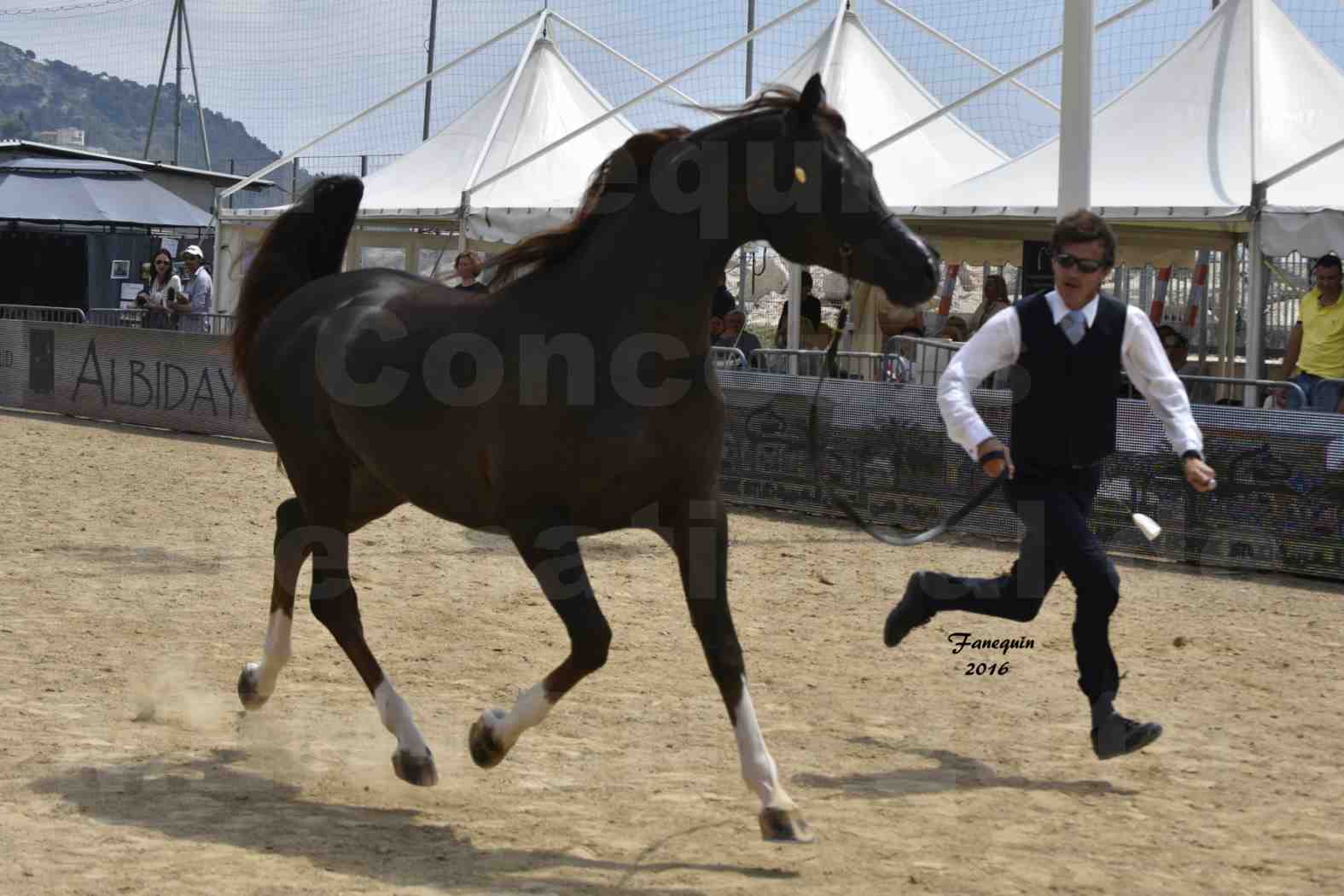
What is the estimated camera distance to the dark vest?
511 centimetres

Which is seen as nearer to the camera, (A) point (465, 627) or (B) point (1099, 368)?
(B) point (1099, 368)

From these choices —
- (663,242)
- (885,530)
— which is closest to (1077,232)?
(663,242)

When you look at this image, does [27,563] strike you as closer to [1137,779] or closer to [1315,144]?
[1137,779]

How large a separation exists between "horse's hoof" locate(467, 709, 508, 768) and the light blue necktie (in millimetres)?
2081

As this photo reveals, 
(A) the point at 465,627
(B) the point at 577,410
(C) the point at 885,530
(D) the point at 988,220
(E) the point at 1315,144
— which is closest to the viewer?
(B) the point at 577,410

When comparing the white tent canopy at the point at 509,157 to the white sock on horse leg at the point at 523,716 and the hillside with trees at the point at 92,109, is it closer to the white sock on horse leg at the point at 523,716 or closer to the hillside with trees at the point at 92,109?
the white sock on horse leg at the point at 523,716

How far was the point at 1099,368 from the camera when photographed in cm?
512

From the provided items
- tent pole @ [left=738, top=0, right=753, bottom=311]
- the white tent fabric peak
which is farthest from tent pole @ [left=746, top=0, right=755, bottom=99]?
the white tent fabric peak

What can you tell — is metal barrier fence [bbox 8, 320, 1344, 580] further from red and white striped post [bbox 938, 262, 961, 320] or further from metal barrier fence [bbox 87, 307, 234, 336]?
red and white striped post [bbox 938, 262, 961, 320]

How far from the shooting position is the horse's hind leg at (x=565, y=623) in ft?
15.1

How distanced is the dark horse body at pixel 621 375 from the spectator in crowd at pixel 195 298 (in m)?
12.3

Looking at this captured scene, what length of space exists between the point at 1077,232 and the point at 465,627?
3.56 meters

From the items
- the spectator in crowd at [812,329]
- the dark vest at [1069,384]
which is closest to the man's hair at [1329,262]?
the spectator in crowd at [812,329]

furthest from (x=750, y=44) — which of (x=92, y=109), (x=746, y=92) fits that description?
(x=92, y=109)
